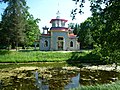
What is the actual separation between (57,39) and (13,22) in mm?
12551

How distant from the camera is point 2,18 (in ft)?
159

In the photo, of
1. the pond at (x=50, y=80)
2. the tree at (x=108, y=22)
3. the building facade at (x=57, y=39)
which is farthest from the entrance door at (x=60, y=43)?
the tree at (x=108, y=22)

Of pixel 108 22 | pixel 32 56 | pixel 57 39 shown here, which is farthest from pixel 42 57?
pixel 108 22

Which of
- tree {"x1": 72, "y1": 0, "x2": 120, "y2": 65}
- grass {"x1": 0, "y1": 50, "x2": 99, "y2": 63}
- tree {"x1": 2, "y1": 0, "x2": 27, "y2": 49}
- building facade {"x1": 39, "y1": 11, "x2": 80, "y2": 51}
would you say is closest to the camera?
tree {"x1": 72, "y1": 0, "x2": 120, "y2": 65}

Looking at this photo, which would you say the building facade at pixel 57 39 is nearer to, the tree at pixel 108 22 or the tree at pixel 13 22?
the tree at pixel 13 22

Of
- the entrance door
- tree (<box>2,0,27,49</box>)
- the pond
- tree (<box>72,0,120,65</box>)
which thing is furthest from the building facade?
tree (<box>72,0,120,65</box>)

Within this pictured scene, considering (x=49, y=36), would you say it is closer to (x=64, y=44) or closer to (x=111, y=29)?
(x=64, y=44)

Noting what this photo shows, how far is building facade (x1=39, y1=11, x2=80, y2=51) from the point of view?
54.3 m

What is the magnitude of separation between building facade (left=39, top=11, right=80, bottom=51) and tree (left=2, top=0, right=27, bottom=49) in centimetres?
894

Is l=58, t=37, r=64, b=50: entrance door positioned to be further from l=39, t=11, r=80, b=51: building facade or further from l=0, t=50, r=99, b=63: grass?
l=0, t=50, r=99, b=63: grass

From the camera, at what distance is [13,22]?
45500mm

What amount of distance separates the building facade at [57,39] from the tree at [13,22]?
8941mm

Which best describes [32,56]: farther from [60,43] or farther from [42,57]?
[60,43]

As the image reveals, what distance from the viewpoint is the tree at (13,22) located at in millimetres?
45050
